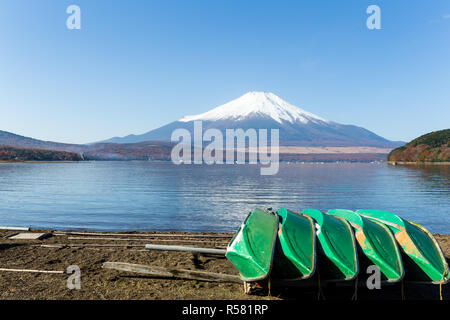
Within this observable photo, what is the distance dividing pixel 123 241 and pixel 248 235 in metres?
7.21

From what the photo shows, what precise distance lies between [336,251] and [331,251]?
0.13 m

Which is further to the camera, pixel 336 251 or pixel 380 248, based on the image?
pixel 380 248

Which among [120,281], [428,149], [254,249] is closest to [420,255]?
[254,249]

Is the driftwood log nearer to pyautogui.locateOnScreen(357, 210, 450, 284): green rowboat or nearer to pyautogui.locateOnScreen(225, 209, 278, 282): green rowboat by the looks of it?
pyautogui.locateOnScreen(225, 209, 278, 282): green rowboat

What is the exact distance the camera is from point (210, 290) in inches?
341

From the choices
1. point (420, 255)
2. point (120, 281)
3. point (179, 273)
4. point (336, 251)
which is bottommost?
point (120, 281)

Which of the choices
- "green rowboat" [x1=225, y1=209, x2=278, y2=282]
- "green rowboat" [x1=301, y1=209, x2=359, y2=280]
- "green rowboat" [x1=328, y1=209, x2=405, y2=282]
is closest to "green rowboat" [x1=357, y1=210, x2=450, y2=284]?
"green rowboat" [x1=328, y1=209, x2=405, y2=282]

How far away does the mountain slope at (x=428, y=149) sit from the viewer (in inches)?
5595

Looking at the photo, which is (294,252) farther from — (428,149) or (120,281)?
(428,149)

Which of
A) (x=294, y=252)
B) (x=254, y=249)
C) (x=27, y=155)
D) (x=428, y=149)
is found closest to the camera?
(x=294, y=252)

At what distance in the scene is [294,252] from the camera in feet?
26.5

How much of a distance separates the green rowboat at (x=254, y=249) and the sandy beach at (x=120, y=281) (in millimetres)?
789

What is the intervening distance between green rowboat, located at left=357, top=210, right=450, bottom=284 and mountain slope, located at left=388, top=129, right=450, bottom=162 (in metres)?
151
